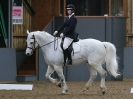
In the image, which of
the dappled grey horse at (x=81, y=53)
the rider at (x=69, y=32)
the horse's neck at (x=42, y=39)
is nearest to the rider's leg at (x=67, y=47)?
the rider at (x=69, y=32)

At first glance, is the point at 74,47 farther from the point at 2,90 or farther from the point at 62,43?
the point at 2,90

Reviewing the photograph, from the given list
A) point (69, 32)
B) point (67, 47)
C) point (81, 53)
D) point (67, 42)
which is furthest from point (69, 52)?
point (69, 32)

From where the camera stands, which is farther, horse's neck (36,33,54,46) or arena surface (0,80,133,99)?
horse's neck (36,33,54,46)

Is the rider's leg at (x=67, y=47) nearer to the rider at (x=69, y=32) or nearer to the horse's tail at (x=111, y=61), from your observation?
the rider at (x=69, y=32)

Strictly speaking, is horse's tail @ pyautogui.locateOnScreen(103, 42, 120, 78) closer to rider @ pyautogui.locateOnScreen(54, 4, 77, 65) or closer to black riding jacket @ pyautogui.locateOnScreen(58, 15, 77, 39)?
rider @ pyautogui.locateOnScreen(54, 4, 77, 65)

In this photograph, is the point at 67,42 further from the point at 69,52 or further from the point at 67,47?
the point at 69,52

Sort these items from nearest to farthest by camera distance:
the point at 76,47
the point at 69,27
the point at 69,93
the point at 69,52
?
the point at 69,27 → the point at 69,52 → the point at 76,47 → the point at 69,93

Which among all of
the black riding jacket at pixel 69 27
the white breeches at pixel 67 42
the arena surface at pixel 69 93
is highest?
the black riding jacket at pixel 69 27

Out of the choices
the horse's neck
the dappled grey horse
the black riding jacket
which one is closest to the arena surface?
the dappled grey horse

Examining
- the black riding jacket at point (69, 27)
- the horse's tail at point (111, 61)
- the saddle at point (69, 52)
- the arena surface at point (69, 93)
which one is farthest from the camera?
the horse's tail at point (111, 61)

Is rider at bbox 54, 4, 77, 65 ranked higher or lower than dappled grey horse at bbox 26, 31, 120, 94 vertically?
higher

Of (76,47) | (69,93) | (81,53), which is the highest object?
(76,47)

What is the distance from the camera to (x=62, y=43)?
21844 mm

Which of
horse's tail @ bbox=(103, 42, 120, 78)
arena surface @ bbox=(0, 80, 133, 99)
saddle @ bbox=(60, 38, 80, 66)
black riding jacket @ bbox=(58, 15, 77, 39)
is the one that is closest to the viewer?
arena surface @ bbox=(0, 80, 133, 99)
